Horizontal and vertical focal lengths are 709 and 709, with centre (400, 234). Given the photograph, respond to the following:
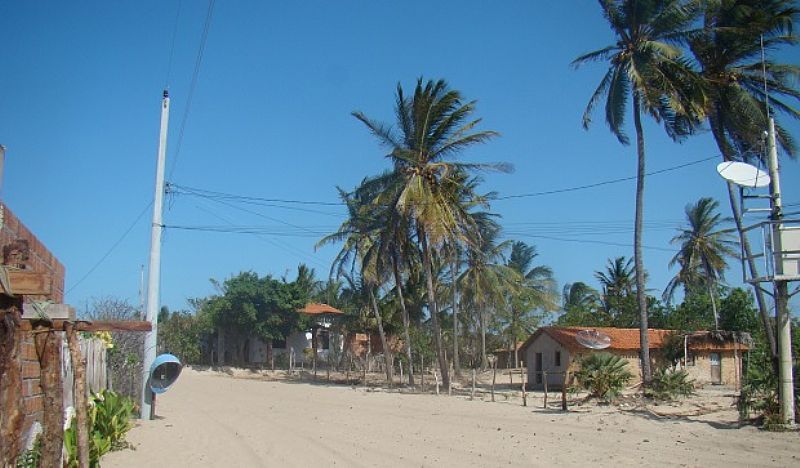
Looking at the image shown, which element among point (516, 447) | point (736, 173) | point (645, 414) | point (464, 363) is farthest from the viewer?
point (464, 363)

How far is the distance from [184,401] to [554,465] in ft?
51.4

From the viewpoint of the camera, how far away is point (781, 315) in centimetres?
1571

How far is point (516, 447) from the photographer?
45.1ft

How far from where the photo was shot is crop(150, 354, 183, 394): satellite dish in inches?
691

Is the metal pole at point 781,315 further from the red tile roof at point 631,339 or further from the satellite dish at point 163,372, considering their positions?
the red tile roof at point 631,339

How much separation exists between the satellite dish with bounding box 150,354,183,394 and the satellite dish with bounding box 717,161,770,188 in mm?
13926

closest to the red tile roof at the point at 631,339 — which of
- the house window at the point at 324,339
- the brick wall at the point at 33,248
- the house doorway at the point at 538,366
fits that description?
the house doorway at the point at 538,366

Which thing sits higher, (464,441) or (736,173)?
(736,173)

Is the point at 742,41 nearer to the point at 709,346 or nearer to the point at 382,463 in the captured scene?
the point at 709,346

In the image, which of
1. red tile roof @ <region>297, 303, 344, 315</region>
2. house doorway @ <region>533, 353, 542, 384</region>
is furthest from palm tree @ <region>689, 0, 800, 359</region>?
red tile roof @ <region>297, 303, 344, 315</region>

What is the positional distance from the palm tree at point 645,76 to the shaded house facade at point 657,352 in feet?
25.2

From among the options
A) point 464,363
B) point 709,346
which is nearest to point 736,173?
point 709,346

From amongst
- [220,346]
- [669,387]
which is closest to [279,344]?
[220,346]

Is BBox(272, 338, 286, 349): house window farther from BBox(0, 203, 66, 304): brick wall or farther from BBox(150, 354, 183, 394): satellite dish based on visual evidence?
BBox(0, 203, 66, 304): brick wall
